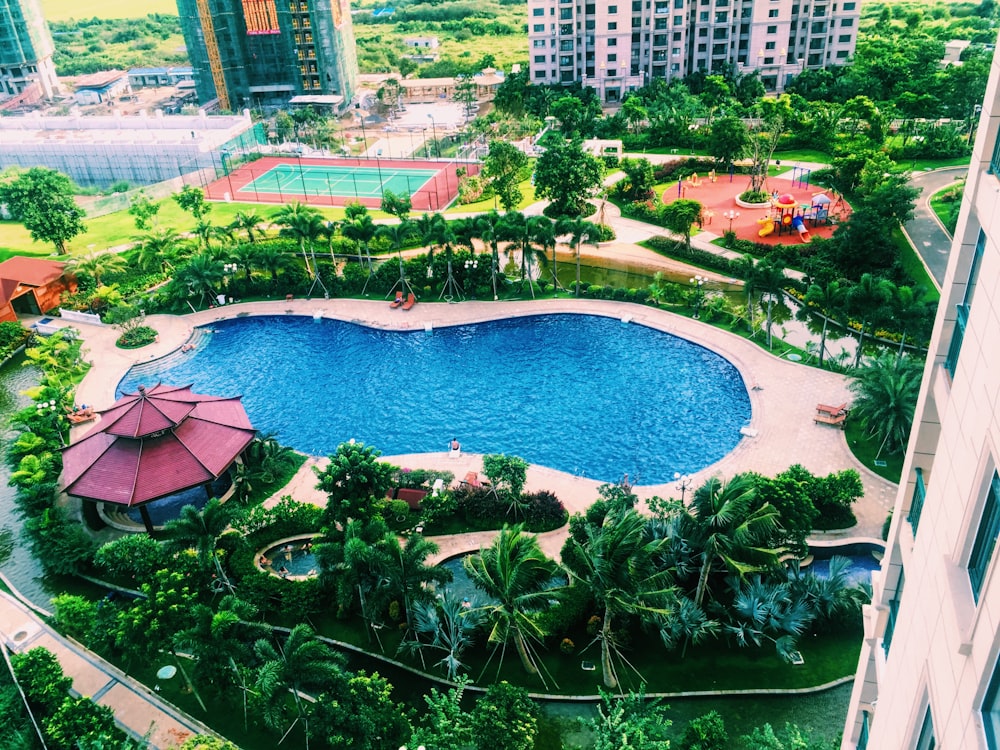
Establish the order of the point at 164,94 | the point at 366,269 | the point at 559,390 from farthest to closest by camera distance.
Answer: the point at 164,94, the point at 366,269, the point at 559,390

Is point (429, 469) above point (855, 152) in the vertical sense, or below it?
below

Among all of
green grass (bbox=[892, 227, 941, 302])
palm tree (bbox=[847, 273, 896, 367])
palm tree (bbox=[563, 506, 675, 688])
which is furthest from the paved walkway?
green grass (bbox=[892, 227, 941, 302])

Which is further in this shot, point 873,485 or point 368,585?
point 873,485

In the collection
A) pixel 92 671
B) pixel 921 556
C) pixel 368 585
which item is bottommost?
pixel 92 671

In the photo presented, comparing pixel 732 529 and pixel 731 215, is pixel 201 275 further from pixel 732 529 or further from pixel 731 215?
pixel 732 529

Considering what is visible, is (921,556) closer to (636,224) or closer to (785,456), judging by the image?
(785,456)

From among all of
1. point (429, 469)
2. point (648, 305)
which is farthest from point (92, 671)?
point (648, 305)

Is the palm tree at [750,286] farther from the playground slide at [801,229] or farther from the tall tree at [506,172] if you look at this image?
the tall tree at [506,172]
